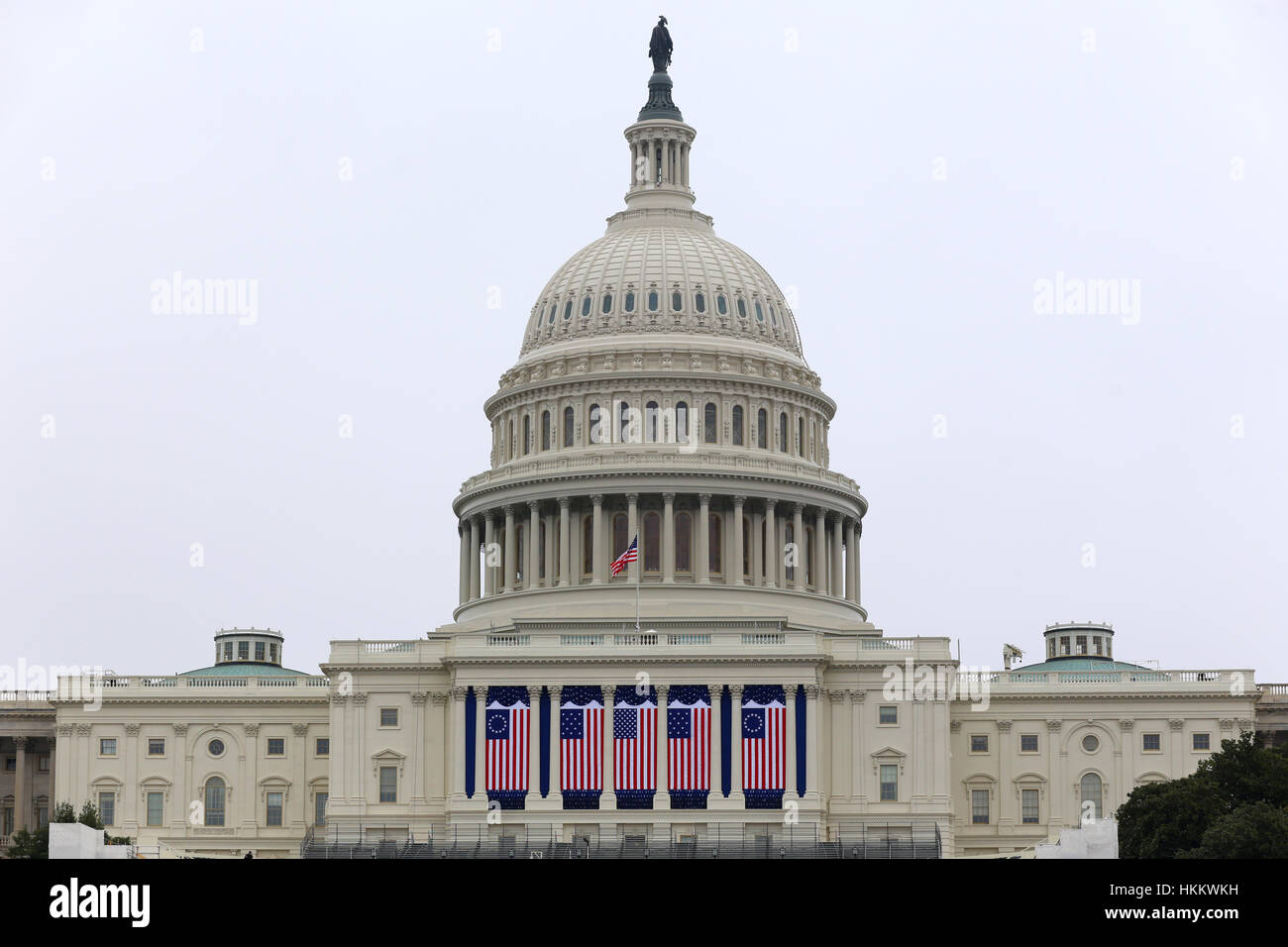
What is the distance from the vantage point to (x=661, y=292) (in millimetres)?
159000

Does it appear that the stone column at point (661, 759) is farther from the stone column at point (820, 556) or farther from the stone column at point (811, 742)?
the stone column at point (820, 556)

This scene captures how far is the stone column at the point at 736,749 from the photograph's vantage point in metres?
132

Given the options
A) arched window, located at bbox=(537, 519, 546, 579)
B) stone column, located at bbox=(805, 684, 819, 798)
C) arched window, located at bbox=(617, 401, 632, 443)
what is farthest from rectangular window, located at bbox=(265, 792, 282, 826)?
stone column, located at bbox=(805, 684, 819, 798)

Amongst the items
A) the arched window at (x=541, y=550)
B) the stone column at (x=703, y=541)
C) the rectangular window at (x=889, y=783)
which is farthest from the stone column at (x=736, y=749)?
the arched window at (x=541, y=550)

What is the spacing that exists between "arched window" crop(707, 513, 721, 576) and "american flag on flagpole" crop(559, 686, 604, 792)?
1983 cm

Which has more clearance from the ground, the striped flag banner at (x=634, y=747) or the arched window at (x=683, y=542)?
the arched window at (x=683, y=542)

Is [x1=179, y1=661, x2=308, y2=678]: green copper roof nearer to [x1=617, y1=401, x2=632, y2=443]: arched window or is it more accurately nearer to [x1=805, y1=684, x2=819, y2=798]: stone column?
[x1=617, y1=401, x2=632, y2=443]: arched window

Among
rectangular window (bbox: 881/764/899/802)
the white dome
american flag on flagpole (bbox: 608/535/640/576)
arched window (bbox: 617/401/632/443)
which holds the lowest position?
rectangular window (bbox: 881/764/899/802)

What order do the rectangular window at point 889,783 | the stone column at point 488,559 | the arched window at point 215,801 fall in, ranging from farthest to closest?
1. the stone column at point 488,559
2. the arched window at point 215,801
3. the rectangular window at point 889,783

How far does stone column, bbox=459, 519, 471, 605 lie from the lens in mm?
157875

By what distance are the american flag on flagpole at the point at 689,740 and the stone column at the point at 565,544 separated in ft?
61.8

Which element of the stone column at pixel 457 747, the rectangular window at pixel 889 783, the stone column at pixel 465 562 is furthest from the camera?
the stone column at pixel 465 562
